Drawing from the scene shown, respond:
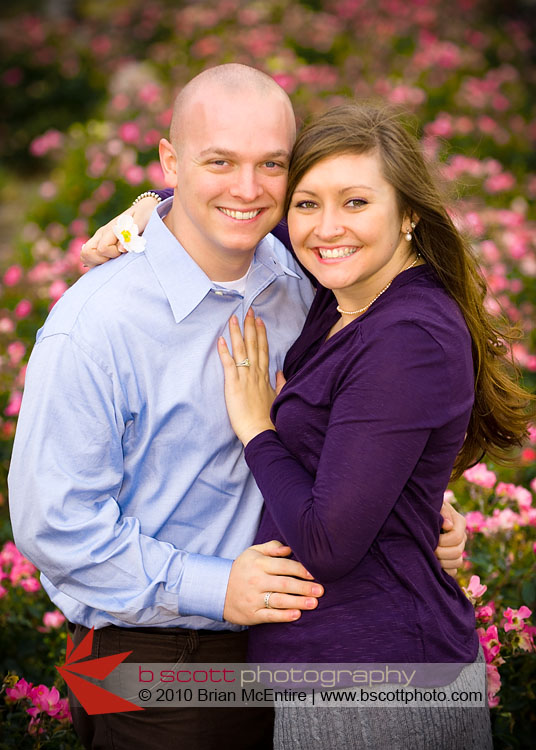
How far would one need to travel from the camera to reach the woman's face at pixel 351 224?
2.01 m

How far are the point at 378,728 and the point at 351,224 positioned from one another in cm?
121

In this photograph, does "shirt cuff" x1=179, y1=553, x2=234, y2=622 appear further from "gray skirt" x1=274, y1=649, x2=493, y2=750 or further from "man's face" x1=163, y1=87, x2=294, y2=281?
"man's face" x1=163, y1=87, x2=294, y2=281

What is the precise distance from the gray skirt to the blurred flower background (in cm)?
55

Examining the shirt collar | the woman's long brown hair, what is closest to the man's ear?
the shirt collar

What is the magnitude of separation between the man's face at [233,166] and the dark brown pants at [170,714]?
1085 mm

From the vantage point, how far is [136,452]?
219 centimetres

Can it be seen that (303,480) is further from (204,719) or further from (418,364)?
(204,719)

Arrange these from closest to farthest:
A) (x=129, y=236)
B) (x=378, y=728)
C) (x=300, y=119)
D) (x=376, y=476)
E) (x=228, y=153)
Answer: (x=376, y=476) → (x=378, y=728) → (x=228, y=153) → (x=129, y=236) → (x=300, y=119)

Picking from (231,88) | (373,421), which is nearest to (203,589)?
(373,421)

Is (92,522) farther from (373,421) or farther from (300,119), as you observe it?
(300,119)

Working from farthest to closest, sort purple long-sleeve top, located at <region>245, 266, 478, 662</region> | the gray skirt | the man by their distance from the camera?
the man < the gray skirt < purple long-sleeve top, located at <region>245, 266, 478, 662</region>

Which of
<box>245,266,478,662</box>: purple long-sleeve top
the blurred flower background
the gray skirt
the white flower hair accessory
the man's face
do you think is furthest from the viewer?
the blurred flower background

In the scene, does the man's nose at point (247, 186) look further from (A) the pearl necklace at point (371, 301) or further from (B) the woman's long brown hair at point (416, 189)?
(A) the pearl necklace at point (371, 301)

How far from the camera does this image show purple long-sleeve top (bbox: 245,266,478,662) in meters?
1.80
